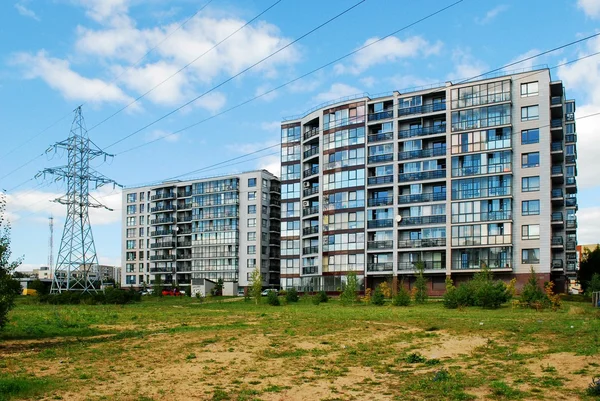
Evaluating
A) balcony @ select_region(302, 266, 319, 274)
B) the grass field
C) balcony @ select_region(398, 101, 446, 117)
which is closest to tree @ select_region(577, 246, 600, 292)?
balcony @ select_region(398, 101, 446, 117)

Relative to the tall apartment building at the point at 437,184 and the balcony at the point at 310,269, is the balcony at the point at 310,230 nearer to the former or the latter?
the tall apartment building at the point at 437,184

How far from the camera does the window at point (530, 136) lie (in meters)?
89.8

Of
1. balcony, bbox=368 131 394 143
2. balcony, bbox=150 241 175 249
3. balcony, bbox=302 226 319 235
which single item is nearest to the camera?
balcony, bbox=368 131 394 143

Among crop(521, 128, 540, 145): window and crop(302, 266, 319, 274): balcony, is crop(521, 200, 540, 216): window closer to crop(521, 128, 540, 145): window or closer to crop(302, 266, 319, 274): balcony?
crop(521, 128, 540, 145): window

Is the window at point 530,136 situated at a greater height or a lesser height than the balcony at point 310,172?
greater

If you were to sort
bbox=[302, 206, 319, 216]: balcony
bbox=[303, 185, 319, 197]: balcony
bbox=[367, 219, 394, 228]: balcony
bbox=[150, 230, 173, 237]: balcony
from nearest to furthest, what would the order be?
bbox=[367, 219, 394, 228]: balcony < bbox=[302, 206, 319, 216]: balcony < bbox=[303, 185, 319, 197]: balcony < bbox=[150, 230, 173, 237]: balcony

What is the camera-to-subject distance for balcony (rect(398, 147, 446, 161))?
320ft

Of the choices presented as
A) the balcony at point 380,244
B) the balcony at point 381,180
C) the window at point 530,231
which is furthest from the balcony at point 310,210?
the window at point 530,231

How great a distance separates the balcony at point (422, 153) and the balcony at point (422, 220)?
405 inches

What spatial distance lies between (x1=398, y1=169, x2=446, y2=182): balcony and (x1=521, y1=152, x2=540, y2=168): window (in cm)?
1252

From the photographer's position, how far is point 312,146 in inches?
4471

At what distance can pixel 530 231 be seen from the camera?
293 feet

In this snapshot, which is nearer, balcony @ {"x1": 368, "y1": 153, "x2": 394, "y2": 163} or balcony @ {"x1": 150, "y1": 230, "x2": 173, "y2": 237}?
balcony @ {"x1": 368, "y1": 153, "x2": 394, "y2": 163}

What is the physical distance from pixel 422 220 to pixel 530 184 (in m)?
18.0
